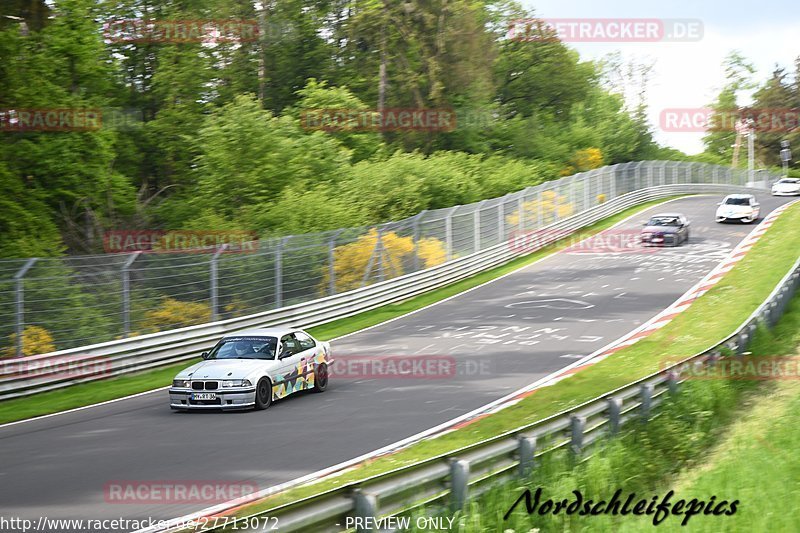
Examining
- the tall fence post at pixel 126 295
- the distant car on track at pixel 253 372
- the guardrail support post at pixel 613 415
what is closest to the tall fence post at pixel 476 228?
the tall fence post at pixel 126 295

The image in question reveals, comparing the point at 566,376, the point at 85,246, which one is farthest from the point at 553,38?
the point at 566,376

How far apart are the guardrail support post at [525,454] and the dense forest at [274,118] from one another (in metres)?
18.3

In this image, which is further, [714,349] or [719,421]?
[714,349]

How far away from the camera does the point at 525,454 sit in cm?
898

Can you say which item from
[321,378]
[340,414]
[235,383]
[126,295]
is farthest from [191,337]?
[340,414]

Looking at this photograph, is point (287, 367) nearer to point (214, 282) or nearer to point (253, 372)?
point (253, 372)

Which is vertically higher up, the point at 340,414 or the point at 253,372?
the point at 253,372

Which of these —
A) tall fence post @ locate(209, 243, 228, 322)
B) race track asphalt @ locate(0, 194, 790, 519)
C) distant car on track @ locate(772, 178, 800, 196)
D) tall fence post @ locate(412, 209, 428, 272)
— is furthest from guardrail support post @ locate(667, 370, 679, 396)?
distant car on track @ locate(772, 178, 800, 196)

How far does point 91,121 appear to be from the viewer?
3859 centimetres

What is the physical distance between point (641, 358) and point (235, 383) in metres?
9.29

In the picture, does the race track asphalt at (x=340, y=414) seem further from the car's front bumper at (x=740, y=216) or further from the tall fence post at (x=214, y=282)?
the car's front bumper at (x=740, y=216)

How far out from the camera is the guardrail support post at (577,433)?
10.1m

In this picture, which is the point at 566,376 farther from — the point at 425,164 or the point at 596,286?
the point at 425,164

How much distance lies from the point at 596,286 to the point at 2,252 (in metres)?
20.2
